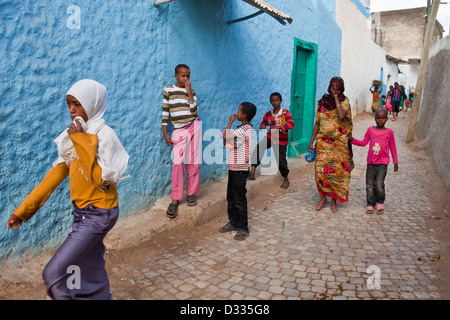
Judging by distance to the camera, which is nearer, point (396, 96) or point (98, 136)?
point (98, 136)

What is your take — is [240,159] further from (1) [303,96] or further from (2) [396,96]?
(2) [396,96]

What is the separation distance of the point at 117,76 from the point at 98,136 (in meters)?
1.97

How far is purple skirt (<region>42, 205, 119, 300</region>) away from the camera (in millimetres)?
1966

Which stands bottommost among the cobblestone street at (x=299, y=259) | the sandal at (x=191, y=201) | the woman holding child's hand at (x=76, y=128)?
the cobblestone street at (x=299, y=259)

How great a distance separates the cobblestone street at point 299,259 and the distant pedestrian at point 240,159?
27 cm

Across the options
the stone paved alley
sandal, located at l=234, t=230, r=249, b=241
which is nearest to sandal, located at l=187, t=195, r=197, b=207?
the stone paved alley

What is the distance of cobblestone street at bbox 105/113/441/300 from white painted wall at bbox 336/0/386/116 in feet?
29.1

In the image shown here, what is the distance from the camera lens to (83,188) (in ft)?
6.88

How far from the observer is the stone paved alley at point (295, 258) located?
283 centimetres

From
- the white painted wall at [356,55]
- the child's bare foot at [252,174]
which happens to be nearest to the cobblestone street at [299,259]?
the child's bare foot at [252,174]

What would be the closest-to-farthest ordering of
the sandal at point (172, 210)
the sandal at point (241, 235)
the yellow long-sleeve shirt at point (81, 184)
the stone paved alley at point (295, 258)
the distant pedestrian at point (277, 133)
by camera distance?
the yellow long-sleeve shirt at point (81, 184) < the stone paved alley at point (295, 258) < the sandal at point (241, 235) < the sandal at point (172, 210) < the distant pedestrian at point (277, 133)

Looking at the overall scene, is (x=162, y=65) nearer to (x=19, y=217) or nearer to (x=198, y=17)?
(x=198, y=17)

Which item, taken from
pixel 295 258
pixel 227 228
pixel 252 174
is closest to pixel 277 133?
pixel 252 174

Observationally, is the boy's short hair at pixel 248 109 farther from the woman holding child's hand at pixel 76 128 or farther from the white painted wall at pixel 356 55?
the white painted wall at pixel 356 55
